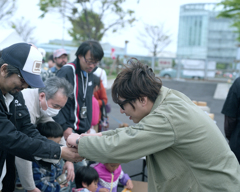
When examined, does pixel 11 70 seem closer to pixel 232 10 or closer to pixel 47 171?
pixel 47 171

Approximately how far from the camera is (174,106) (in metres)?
1.45

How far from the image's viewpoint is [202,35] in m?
48.1

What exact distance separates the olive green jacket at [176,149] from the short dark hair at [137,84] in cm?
10

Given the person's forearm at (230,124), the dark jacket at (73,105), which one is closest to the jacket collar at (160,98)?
the dark jacket at (73,105)

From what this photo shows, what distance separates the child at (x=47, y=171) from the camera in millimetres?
2777

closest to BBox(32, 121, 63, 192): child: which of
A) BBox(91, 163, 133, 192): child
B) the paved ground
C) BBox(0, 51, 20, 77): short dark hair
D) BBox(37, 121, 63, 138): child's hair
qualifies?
BBox(37, 121, 63, 138): child's hair

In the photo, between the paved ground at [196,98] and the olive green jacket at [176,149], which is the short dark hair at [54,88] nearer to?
the olive green jacket at [176,149]

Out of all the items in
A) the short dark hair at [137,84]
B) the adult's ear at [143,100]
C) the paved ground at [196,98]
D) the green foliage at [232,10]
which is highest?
the green foliage at [232,10]

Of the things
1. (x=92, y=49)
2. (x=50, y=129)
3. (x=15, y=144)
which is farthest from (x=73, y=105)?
(x=15, y=144)

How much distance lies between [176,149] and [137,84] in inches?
17.7

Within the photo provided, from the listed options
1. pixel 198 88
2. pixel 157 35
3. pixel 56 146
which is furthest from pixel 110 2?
pixel 56 146

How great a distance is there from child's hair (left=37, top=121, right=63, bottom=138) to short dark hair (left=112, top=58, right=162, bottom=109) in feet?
4.85

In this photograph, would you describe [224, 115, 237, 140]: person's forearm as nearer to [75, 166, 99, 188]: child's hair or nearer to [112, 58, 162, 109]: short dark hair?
[75, 166, 99, 188]: child's hair

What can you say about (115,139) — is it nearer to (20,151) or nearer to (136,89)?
(136,89)
